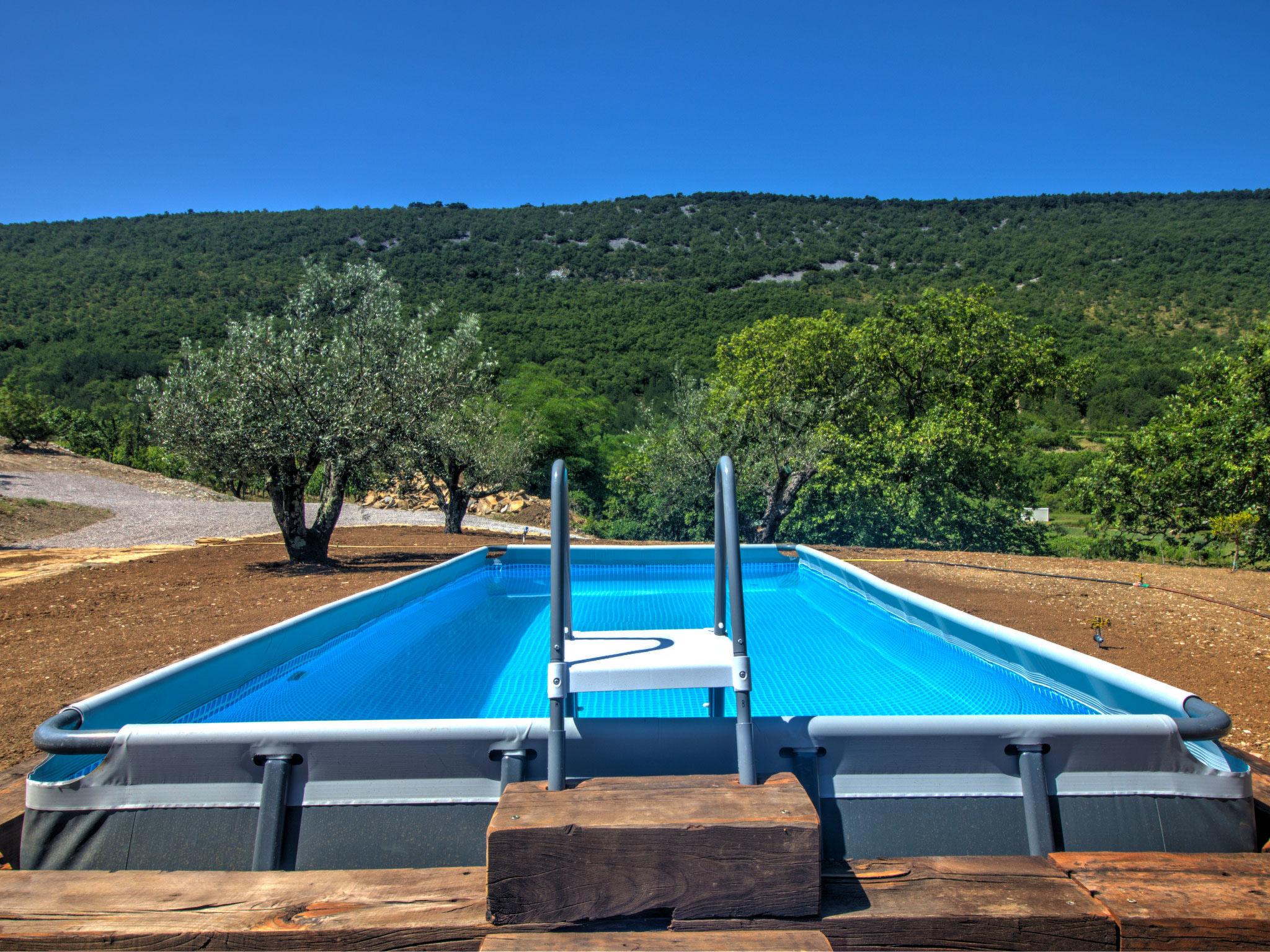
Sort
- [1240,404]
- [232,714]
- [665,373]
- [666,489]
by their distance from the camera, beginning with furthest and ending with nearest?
[665,373]
[666,489]
[1240,404]
[232,714]

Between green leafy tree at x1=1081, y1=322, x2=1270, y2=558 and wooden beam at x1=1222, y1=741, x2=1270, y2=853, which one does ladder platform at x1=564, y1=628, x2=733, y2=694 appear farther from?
green leafy tree at x1=1081, y1=322, x2=1270, y2=558

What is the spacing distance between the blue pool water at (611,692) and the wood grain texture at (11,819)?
4.00 feet

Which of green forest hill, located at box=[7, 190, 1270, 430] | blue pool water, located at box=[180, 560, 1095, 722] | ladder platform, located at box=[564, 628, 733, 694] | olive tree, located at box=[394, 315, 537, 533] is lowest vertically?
blue pool water, located at box=[180, 560, 1095, 722]

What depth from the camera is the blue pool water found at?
14.0 ft

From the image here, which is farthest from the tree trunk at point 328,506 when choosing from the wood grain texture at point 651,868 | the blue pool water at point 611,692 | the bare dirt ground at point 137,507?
the wood grain texture at point 651,868

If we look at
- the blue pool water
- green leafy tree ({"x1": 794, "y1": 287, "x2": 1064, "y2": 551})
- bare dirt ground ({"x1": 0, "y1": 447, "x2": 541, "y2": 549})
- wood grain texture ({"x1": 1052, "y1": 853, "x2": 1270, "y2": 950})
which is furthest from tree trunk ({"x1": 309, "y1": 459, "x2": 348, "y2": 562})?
wood grain texture ({"x1": 1052, "y1": 853, "x2": 1270, "y2": 950})

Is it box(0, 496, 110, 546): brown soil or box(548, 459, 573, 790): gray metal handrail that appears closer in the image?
box(548, 459, 573, 790): gray metal handrail

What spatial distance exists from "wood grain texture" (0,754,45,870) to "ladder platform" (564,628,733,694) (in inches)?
61.5

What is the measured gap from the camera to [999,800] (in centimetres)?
205

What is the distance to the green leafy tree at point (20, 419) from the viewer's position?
2138cm

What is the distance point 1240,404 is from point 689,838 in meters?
14.0

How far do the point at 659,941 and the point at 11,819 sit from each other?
6.24ft

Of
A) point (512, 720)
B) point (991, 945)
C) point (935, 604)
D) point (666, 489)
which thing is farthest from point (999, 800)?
point (666, 489)

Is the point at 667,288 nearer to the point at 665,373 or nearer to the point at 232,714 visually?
the point at 665,373
